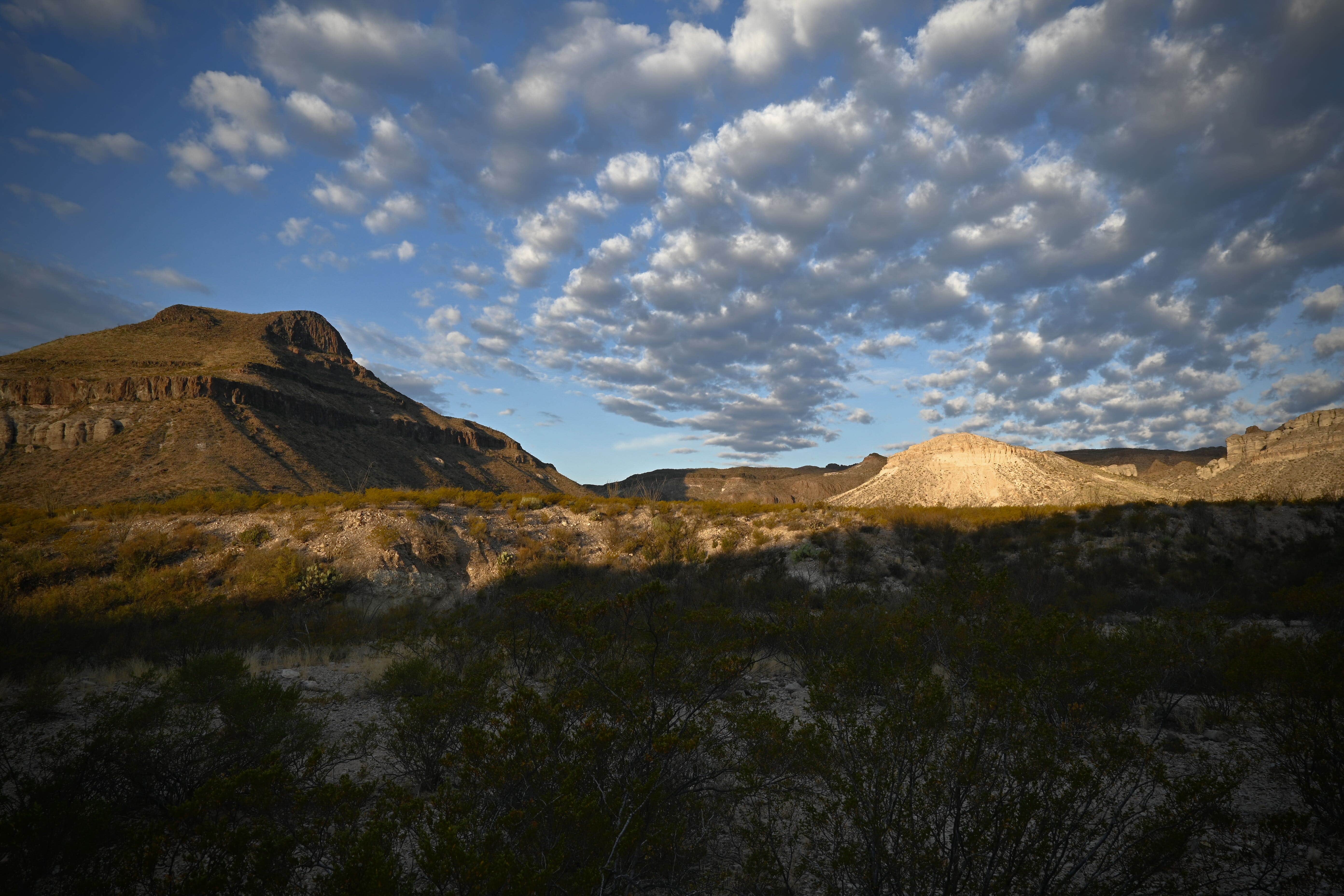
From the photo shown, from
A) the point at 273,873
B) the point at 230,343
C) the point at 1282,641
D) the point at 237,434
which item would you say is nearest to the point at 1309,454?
Result: the point at 1282,641

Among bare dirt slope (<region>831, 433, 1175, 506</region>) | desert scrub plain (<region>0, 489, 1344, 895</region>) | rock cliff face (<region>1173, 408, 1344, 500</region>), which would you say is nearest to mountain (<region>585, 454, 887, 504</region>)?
bare dirt slope (<region>831, 433, 1175, 506</region>)

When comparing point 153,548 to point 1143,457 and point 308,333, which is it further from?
point 1143,457

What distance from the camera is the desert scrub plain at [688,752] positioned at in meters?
2.91

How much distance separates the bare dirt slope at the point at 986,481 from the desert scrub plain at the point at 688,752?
96.2 feet

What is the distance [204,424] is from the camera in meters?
42.7

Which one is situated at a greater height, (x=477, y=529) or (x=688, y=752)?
(x=477, y=529)

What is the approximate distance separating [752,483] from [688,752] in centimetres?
8393

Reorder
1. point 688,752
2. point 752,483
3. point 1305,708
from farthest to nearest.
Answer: point 752,483
point 1305,708
point 688,752

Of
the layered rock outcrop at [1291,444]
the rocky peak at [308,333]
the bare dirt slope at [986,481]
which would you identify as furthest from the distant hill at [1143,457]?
the rocky peak at [308,333]

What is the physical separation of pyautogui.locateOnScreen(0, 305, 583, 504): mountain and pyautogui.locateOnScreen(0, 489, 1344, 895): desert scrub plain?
21138 mm

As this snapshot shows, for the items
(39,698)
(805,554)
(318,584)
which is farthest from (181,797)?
(805,554)

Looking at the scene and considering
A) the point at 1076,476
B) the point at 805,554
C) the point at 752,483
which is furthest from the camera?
the point at 752,483

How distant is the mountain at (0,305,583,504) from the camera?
36.8m

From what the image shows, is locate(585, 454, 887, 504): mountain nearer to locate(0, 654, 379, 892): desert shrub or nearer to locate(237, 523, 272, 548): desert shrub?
locate(237, 523, 272, 548): desert shrub
